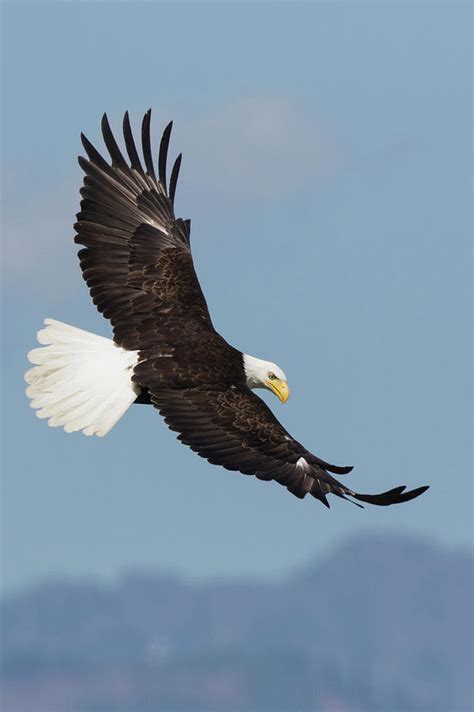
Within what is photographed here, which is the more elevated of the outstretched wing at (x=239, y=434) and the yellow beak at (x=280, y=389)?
the yellow beak at (x=280, y=389)

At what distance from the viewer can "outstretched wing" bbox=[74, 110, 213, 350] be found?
16.3m

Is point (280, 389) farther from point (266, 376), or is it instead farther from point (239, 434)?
point (239, 434)

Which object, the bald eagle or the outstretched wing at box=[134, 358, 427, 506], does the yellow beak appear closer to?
the bald eagle

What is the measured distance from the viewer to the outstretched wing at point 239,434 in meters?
15.0

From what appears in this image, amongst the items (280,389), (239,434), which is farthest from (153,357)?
(280,389)

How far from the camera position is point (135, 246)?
1697 cm

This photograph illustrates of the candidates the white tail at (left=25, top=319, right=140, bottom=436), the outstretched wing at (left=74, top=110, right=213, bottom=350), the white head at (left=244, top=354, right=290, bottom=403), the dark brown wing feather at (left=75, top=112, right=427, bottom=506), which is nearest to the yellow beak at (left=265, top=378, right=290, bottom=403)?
the white head at (left=244, top=354, right=290, bottom=403)

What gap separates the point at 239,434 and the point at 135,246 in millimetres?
2431

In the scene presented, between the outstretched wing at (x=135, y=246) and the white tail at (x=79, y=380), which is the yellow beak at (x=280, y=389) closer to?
the outstretched wing at (x=135, y=246)

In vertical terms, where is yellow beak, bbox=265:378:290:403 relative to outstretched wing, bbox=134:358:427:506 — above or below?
above

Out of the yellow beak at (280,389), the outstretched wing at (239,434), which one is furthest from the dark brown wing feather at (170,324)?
the yellow beak at (280,389)

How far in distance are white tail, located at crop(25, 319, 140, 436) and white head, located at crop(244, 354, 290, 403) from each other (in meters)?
1.14

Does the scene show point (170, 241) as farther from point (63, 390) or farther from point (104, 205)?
point (63, 390)

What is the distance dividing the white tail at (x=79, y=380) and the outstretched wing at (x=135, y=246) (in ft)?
0.77
